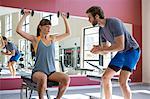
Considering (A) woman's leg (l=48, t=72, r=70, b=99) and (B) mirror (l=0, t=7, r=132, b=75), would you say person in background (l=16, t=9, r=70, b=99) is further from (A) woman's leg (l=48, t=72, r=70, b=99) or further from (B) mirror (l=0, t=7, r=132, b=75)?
(B) mirror (l=0, t=7, r=132, b=75)

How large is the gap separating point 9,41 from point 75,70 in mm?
1767

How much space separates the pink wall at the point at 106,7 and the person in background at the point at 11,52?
74 centimetres

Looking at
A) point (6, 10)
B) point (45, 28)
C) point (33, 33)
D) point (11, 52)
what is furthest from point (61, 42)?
point (45, 28)

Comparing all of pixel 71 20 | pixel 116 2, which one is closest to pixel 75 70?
pixel 71 20

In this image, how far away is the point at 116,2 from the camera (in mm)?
5918

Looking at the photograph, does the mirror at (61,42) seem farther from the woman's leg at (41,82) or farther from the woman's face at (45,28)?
the woman's leg at (41,82)

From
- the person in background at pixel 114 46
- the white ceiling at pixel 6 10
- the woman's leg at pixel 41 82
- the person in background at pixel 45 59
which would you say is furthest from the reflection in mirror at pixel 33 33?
the person in background at pixel 114 46

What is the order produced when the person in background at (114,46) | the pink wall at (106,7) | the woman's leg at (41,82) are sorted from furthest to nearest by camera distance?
the pink wall at (106,7) → the woman's leg at (41,82) → the person in background at (114,46)

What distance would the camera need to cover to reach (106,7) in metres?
5.72

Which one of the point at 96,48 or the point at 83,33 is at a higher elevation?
the point at 83,33

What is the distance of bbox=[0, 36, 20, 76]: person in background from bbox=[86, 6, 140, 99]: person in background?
240cm

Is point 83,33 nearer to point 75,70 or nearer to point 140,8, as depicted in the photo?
point 75,70

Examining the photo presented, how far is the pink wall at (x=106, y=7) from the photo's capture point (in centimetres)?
475

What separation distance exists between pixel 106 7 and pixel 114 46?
12.0 ft
